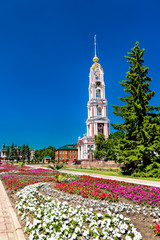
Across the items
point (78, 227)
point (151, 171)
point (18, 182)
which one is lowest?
point (18, 182)

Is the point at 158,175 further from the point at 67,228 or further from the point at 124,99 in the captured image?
the point at 67,228

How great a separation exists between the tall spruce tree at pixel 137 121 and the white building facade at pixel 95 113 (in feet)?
143

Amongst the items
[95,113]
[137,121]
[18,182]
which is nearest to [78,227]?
[18,182]

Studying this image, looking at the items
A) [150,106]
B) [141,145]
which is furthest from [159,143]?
[150,106]

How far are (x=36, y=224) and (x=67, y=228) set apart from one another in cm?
86

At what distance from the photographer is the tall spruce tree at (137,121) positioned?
17359 mm

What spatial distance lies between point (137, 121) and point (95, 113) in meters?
50.1

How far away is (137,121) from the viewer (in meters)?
19.5

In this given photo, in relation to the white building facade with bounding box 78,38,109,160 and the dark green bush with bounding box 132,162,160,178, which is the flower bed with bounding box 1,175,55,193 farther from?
the white building facade with bounding box 78,38,109,160

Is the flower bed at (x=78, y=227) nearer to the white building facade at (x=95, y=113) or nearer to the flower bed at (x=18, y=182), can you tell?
the flower bed at (x=18, y=182)

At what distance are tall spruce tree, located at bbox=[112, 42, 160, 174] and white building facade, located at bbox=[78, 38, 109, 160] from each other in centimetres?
4358

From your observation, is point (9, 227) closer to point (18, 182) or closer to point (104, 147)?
point (18, 182)

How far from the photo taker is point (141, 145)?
17688mm

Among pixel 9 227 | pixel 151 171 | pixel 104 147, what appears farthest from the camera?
pixel 104 147
